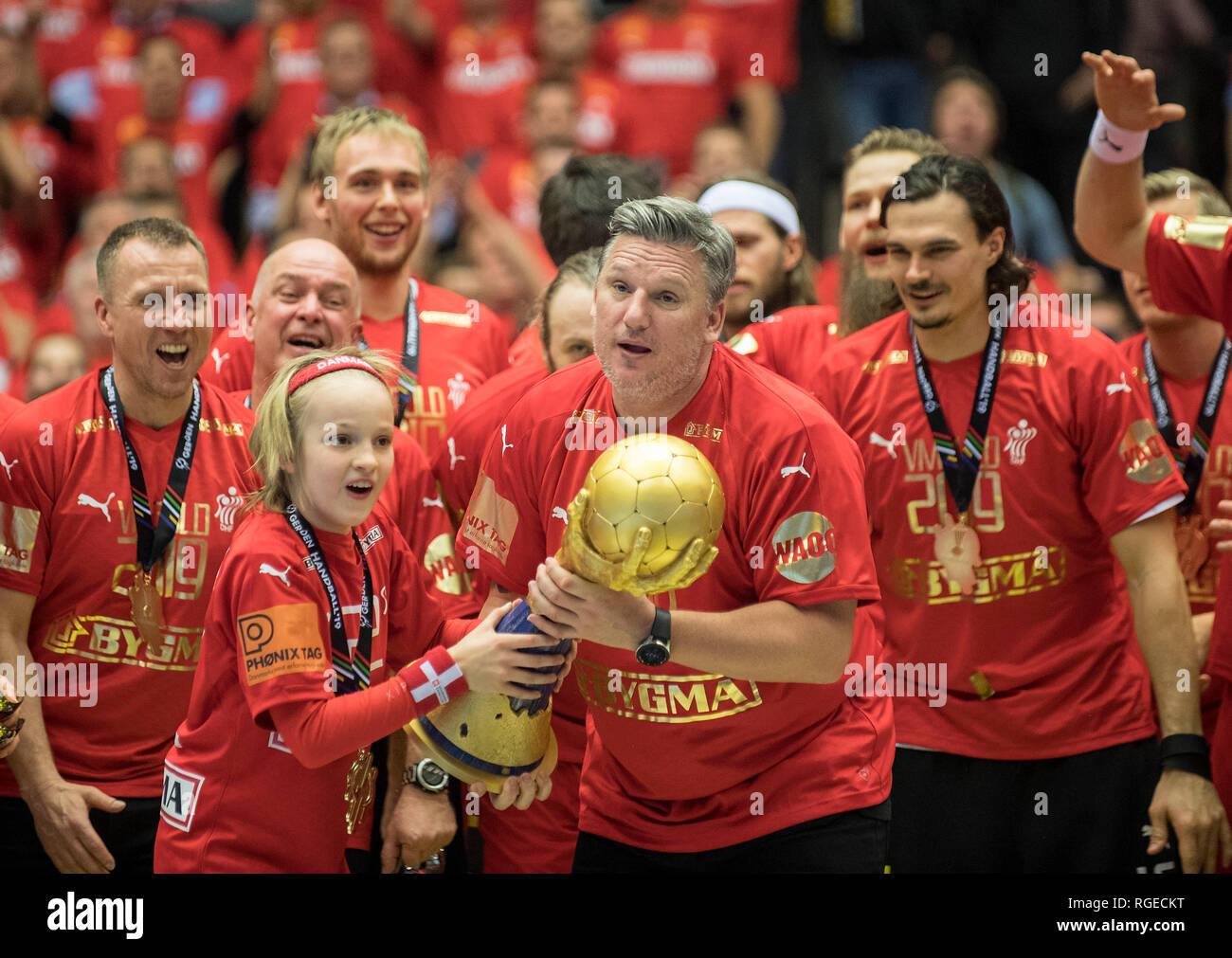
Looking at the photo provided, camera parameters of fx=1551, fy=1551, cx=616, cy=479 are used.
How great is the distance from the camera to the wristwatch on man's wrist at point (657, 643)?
10.2 feet

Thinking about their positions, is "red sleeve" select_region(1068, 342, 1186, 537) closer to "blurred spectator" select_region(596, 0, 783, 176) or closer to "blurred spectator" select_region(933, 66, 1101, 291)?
"blurred spectator" select_region(933, 66, 1101, 291)

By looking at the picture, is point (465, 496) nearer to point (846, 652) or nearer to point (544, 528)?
point (544, 528)

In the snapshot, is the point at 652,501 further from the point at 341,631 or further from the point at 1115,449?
the point at 1115,449

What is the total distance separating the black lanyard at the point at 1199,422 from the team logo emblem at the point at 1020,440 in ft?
2.40

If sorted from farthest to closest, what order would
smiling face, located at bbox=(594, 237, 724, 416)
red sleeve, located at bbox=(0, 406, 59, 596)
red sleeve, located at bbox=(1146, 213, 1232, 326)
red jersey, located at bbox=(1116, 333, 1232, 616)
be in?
red jersey, located at bbox=(1116, 333, 1232, 616) → red sleeve, located at bbox=(1146, 213, 1232, 326) → red sleeve, located at bbox=(0, 406, 59, 596) → smiling face, located at bbox=(594, 237, 724, 416)

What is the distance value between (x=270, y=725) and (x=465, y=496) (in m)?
1.26

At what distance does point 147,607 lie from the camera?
4.14 meters

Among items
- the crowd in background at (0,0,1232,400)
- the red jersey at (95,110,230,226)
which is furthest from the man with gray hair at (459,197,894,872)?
the red jersey at (95,110,230,226)

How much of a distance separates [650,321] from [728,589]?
62 cm

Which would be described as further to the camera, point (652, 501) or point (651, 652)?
point (651, 652)

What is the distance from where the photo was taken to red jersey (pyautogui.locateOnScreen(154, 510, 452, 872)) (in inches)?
130

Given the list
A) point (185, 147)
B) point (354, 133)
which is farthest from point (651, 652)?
point (185, 147)

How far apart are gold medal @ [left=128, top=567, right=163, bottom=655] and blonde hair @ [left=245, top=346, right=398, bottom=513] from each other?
68 centimetres

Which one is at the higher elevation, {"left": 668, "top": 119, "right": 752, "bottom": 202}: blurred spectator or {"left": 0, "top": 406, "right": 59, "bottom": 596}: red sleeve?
{"left": 668, "top": 119, "right": 752, "bottom": 202}: blurred spectator
